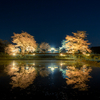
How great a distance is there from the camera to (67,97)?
4129mm

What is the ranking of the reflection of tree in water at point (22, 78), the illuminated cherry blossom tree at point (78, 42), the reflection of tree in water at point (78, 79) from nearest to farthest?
1. the reflection of tree in water at point (78, 79)
2. the reflection of tree in water at point (22, 78)
3. the illuminated cherry blossom tree at point (78, 42)

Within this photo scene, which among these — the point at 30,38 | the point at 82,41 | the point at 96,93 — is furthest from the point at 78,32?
the point at 96,93

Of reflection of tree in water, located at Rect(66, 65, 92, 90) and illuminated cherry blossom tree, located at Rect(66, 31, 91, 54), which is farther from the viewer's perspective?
illuminated cherry blossom tree, located at Rect(66, 31, 91, 54)

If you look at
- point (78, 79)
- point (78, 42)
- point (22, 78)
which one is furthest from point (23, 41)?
point (78, 79)

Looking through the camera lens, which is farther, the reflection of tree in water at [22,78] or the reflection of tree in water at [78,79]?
the reflection of tree in water at [22,78]

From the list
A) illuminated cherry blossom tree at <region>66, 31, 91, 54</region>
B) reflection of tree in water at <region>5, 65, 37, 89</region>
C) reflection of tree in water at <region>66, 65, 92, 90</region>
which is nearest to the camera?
reflection of tree in water at <region>66, 65, 92, 90</region>

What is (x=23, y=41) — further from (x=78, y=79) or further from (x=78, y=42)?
(x=78, y=79)

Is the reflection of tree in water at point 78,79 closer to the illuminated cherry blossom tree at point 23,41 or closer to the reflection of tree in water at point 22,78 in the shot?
the reflection of tree in water at point 22,78

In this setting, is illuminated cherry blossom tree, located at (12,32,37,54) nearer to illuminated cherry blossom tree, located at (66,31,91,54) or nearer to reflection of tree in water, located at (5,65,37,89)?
illuminated cherry blossom tree, located at (66,31,91,54)

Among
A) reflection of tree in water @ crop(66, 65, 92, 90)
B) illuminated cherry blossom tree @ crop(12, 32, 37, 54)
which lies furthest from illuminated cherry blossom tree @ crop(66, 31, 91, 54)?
reflection of tree in water @ crop(66, 65, 92, 90)

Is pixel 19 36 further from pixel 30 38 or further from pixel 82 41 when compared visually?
pixel 82 41

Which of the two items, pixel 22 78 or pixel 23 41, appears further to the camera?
pixel 23 41

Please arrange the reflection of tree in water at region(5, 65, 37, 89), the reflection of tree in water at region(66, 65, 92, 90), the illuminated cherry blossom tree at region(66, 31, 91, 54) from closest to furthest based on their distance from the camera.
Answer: the reflection of tree in water at region(66, 65, 92, 90), the reflection of tree in water at region(5, 65, 37, 89), the illuminated cherry blossom tree at region(66, 31, 91, 54)

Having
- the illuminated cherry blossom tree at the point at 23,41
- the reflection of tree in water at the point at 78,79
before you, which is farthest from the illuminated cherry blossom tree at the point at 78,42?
the reflection of tree in water at the point at 78,79
